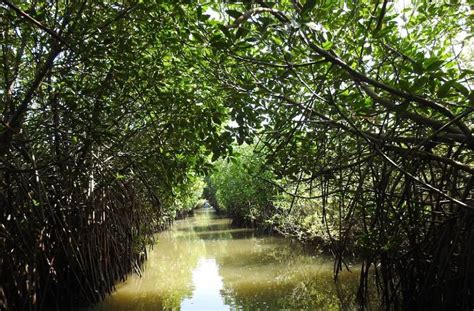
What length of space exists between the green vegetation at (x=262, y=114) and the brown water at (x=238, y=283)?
1130mm

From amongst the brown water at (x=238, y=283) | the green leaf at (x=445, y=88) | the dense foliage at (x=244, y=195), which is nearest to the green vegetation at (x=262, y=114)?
the green leaf at (x=445, y=88)

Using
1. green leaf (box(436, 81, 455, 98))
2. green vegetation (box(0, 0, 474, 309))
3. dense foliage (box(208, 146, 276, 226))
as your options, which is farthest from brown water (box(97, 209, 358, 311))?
dense foliage (box(208, 146, 276, 226))

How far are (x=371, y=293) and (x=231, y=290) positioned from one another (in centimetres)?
208

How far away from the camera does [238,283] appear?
7059 millimetres

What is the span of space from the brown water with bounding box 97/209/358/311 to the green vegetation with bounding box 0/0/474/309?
3.71ft

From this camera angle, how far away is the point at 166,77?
4.13 metres

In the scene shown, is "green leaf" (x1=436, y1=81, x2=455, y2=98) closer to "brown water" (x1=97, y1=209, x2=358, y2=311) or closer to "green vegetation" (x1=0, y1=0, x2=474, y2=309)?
"green vegetation" (x1=0, y1=0, x2=474, y2=309)

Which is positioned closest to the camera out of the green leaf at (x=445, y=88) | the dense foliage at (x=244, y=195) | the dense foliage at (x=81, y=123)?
the green leaf at (x=445, y=88)

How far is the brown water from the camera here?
18.9 ft

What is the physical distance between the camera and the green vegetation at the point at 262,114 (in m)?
3.06

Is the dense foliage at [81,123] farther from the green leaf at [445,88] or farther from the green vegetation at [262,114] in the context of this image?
the green leaf at [445,88]

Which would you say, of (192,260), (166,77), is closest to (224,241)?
(192,260)

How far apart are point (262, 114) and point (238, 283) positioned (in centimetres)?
378

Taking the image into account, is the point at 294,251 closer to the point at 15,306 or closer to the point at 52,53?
the point at 15,306
